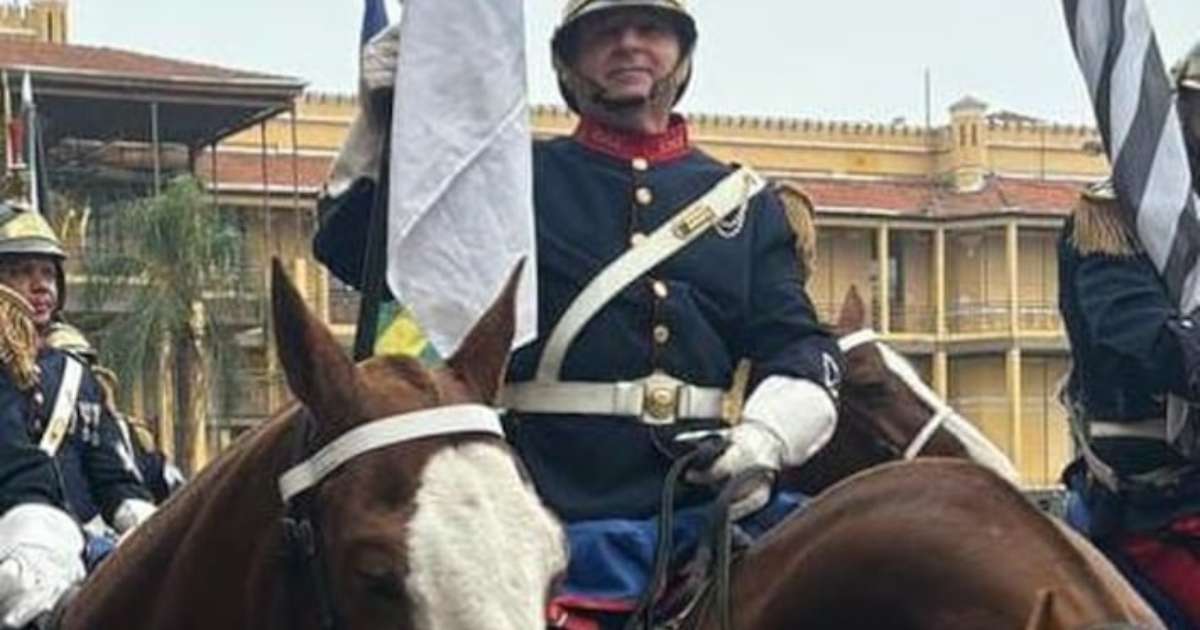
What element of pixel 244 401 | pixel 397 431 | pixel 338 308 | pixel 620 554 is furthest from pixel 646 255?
pixel 338 308

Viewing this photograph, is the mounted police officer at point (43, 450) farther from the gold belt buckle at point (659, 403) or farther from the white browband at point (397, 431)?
the white browband at point (397, 431)

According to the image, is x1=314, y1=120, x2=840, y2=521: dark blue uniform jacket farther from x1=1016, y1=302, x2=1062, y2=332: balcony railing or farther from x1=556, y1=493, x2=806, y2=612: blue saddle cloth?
x1=1016, y1=302, x2=1062, y2=332: balcony railing

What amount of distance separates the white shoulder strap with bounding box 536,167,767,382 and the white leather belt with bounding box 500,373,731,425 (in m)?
0.04

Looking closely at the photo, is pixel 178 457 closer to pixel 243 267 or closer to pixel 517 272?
pixel 243 267

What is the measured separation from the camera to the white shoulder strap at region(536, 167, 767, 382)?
232 inches

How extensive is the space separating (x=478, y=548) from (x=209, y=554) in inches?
37.4

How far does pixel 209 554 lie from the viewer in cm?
514

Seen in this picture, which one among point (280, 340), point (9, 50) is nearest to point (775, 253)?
point (280, 340)

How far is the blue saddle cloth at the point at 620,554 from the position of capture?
567 centimetres

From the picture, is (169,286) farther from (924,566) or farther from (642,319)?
(924,566)

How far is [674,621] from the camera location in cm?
560

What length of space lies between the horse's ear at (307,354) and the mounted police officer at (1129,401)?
2426 millimetres

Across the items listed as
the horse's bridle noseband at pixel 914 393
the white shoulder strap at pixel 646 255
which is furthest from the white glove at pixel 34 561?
the horse's bridle noseband at pixel 914 393

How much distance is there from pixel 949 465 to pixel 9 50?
50862 millimetres
